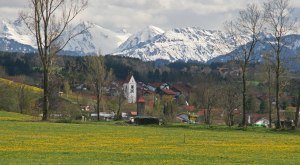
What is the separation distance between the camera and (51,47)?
65625mm

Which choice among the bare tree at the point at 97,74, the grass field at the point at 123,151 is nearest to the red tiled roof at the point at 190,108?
the bare tree at the point at 97,74

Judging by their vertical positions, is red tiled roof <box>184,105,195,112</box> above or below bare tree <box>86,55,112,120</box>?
below

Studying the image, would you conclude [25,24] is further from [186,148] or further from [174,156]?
[174,156]

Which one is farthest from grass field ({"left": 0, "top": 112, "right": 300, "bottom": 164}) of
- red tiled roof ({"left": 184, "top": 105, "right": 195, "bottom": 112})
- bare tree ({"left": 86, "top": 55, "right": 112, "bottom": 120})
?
red tiled roof ({"left": 184, "top": 105, "right": 195, "bottom": 112})

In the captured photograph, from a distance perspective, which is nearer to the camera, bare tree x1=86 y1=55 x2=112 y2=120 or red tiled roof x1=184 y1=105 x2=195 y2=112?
bare tree x1=86 y1=55 x2=112 y2=120

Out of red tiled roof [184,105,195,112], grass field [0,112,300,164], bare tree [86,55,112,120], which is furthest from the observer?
red tiled roof [184,105,195,112]

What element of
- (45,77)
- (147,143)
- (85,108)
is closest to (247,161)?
(147,143)

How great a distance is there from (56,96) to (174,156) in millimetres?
111475

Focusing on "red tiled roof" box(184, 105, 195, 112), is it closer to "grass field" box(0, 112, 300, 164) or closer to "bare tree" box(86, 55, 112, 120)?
"bare tree" box(86, 55, 112, 120)

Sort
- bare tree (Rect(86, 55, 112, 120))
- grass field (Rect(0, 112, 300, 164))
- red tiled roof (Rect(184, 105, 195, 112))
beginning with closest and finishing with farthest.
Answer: grass field (Rect(0, 112, 300, 164)), bare tree (Rect(86, 55, 112, 120)), red tiled roof (Rect(184, 105, 195, 112))

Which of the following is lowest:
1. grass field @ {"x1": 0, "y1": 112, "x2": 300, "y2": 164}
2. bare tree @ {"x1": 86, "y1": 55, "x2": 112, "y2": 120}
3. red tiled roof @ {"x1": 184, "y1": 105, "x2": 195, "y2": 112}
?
grass field @ {"x1": 0, "y1": 112, "x2": 300, "y2": 164}

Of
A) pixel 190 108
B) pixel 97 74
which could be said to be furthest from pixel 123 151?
pixel 190 108

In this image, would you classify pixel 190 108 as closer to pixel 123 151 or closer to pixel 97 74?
pixel 97 74

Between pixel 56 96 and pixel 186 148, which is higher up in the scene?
pixel 56 96
